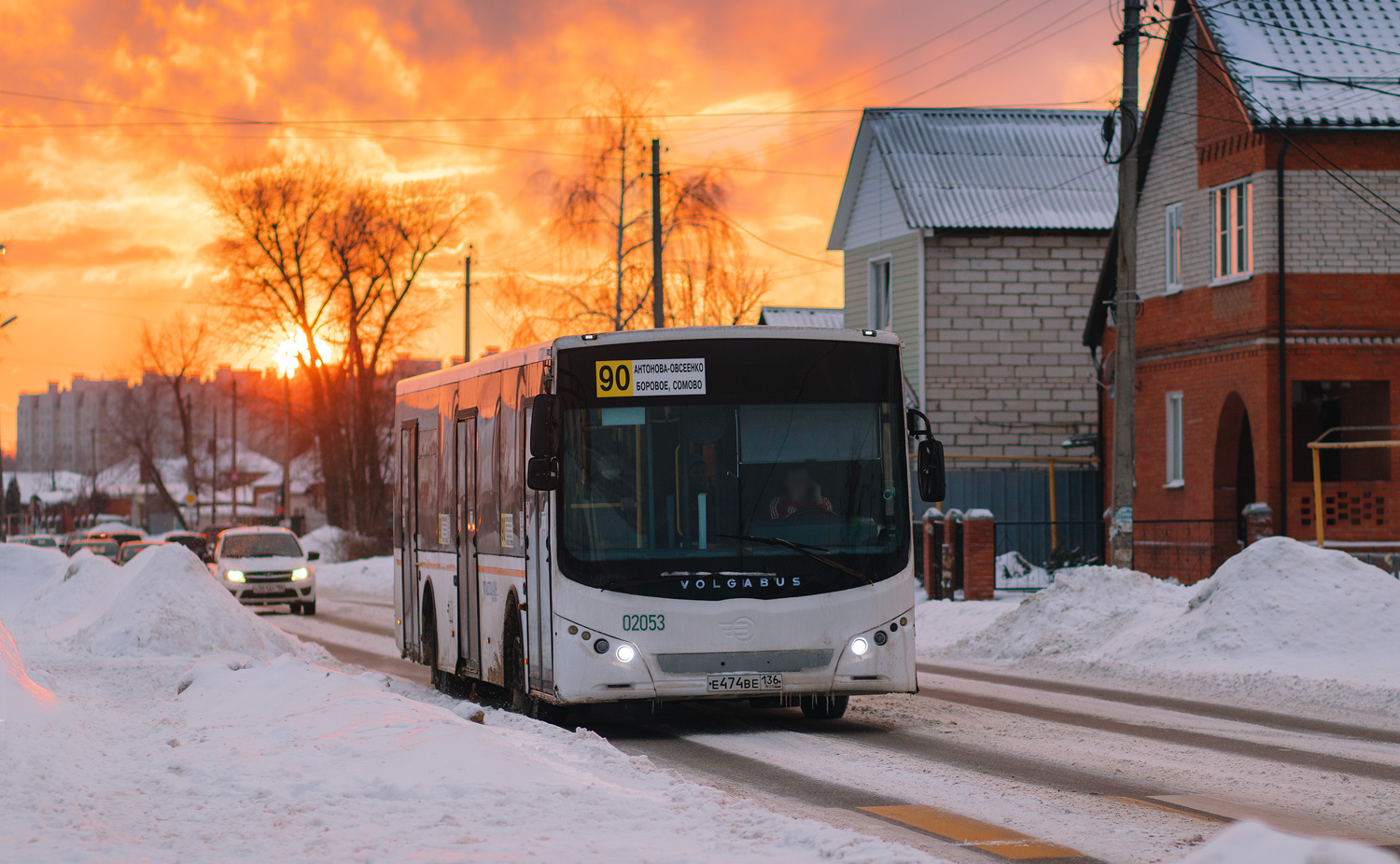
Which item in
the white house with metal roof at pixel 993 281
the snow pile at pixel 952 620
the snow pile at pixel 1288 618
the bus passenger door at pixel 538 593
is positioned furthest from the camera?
the white house with metal roof at pixel 993 281

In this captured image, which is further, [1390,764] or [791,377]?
[791,377]

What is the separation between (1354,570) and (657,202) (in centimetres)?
2024

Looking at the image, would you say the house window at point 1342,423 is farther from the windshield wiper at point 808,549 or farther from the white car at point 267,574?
the white car at point 267,574

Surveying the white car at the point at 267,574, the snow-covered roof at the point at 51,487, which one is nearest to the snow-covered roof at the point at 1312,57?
the white car at the point at 267,574

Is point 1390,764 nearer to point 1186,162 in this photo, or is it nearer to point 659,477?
point 659,477

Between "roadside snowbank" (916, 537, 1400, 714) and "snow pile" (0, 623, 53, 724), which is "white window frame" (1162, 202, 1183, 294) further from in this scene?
"snow pile" (0, 623, 53, 724)

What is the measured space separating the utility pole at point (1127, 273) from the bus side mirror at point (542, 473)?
10955 millimetres

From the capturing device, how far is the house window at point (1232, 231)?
2745 centimetres

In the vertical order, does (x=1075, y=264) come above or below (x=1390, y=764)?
above

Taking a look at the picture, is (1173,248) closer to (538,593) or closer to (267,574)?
(267,574)

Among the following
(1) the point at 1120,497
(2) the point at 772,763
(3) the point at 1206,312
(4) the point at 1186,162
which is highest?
(4) the point at 1186,162

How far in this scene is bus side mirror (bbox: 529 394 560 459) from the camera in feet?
39.9

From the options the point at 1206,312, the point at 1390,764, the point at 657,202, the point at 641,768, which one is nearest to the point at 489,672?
the point at 641,768

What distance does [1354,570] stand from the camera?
59.5 ft
